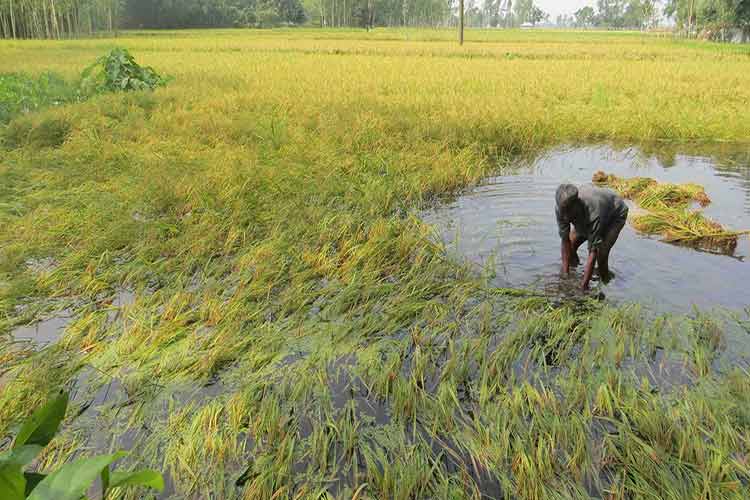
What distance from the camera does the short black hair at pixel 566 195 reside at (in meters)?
3.34

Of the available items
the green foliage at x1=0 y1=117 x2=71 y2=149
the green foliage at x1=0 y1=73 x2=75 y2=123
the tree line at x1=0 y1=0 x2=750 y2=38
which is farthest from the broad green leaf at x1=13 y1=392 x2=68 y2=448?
the tree line at x1=0 y1=0 x2=750 y2=38

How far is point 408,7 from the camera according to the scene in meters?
82.2

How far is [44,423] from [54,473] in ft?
0.27

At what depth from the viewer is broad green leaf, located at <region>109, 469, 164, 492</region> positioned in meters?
0.78

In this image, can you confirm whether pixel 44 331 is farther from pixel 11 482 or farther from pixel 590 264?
pixel 590 264

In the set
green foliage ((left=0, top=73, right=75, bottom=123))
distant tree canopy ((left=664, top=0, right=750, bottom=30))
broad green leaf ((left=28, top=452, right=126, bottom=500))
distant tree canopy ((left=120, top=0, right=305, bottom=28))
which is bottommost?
broad green leaf ((left=28, top=452, right=126, bottom=500))

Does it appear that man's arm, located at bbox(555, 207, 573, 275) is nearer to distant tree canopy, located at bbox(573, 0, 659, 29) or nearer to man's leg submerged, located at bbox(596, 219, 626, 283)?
man's leg submerged, located at bbox(596, 219, 626, 283)

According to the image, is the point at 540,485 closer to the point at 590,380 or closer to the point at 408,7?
the point at 590,380

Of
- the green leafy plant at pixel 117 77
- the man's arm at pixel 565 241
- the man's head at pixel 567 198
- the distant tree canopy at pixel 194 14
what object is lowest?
the man's arm at pixel 565 241

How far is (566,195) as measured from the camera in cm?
336

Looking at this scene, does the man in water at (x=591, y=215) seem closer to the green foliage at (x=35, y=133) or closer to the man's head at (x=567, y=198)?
the man's head at (x=567, y=198)

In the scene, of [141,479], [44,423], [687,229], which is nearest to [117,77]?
[687,229]

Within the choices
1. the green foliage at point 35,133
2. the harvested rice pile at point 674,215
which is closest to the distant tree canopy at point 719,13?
the harvested rice pile at point 674,215

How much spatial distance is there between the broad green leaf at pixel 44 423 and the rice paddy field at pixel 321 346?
4.63ft
